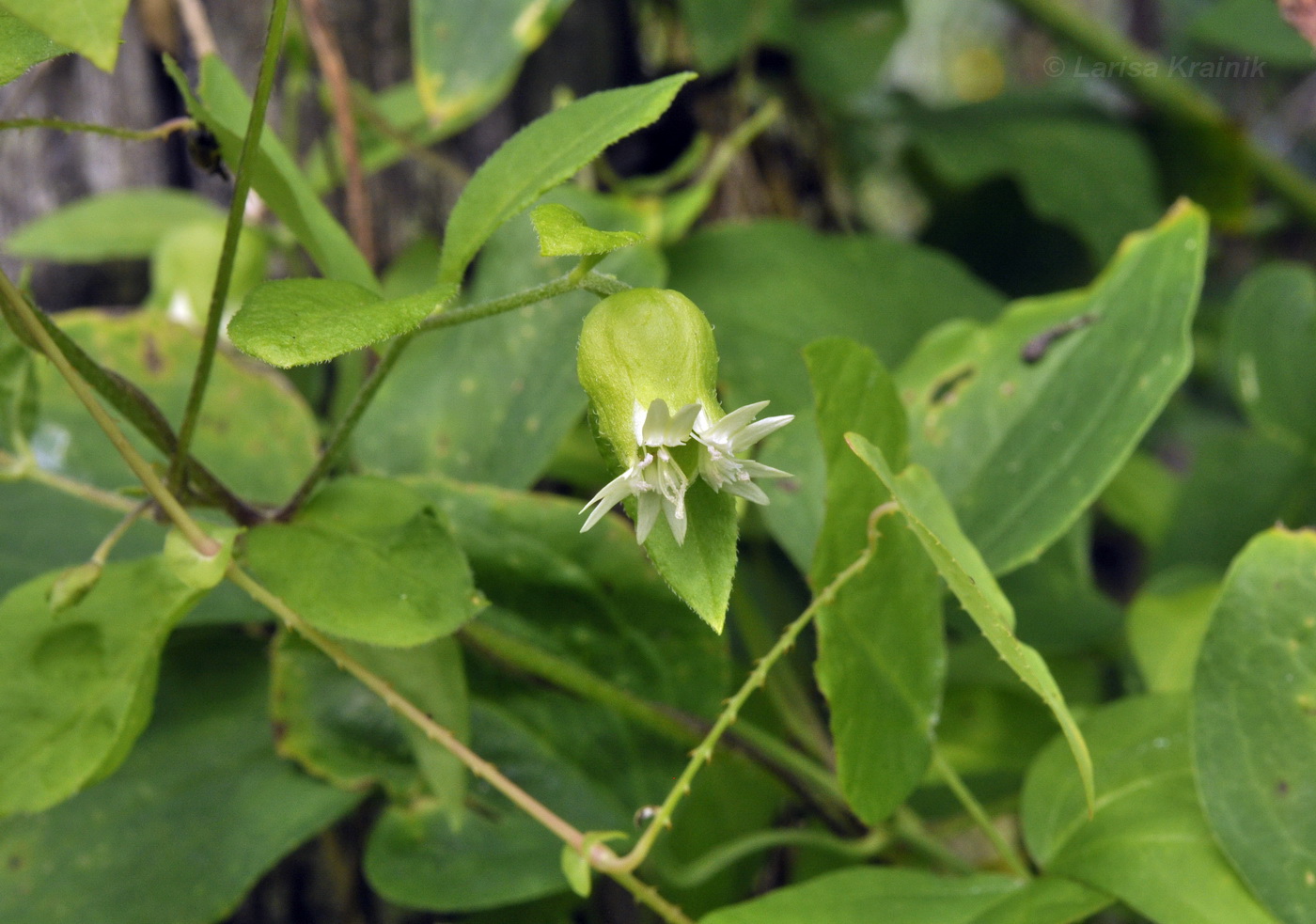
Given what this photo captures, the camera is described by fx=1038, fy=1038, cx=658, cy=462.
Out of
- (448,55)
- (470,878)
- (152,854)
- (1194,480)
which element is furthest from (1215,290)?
(152,854)

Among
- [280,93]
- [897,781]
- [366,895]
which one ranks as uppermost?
[280,93]

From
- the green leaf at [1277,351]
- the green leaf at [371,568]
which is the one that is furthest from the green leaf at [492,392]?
the green leaf at [1277,351]

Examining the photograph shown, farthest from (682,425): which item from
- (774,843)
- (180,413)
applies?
(180,413)

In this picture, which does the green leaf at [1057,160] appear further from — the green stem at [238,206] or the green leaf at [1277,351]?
the green stem at [238,206]

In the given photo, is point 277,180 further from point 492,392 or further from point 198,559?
point 492,392

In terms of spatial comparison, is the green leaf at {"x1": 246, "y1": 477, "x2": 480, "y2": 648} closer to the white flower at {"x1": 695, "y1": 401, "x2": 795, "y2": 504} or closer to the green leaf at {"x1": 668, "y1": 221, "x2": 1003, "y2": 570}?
the white flower at {"x1": 695, "y1": 401, "x2": 795, "y2": 504}

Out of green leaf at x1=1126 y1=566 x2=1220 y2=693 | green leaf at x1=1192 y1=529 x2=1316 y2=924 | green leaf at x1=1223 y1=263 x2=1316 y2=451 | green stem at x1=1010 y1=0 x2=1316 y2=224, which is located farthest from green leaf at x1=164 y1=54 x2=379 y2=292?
green stem at x1=1010 y1=0 x2=1316 y2=224

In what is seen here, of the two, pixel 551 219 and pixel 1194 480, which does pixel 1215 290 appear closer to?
pixel 1194 480
